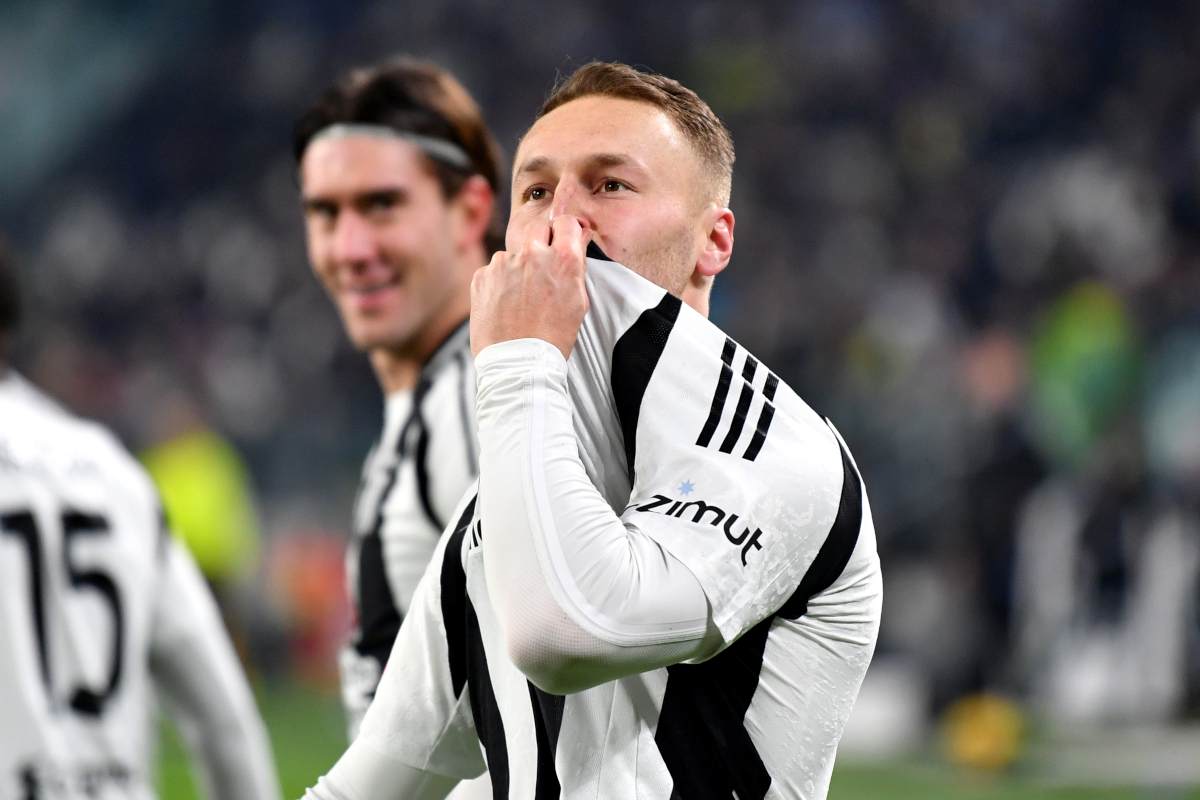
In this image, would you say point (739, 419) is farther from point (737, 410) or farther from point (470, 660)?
point (470, 660)

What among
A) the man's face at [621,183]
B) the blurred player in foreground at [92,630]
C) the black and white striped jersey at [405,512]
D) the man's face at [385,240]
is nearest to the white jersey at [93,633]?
the blurred player in foreground at [92,630]

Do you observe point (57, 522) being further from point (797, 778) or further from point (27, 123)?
point (27, 123)

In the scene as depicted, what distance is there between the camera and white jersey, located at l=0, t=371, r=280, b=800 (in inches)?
106

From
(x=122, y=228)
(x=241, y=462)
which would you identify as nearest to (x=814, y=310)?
(x=241, y=462)

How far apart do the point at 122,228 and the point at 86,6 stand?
4437 mm

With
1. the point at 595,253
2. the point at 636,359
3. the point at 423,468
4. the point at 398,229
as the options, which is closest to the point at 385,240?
the point at 398,229

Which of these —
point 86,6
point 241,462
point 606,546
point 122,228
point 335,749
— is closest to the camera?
point 606,546

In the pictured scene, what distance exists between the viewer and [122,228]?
51.4 feet

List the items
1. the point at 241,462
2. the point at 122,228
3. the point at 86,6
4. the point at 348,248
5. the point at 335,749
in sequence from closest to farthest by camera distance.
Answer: the point at 348,248 < the point at 335,749 < the point at 241,462 < the point at 122,228 < the point at 86,6

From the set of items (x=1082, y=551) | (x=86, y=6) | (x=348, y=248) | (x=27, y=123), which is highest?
(x=86, y=6)

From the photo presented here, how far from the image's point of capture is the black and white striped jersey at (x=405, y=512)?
9.32 feet

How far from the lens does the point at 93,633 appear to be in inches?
110

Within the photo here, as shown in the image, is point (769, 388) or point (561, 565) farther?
point (769, 388)

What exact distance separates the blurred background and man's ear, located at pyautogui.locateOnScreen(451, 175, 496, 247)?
4.79 meters
